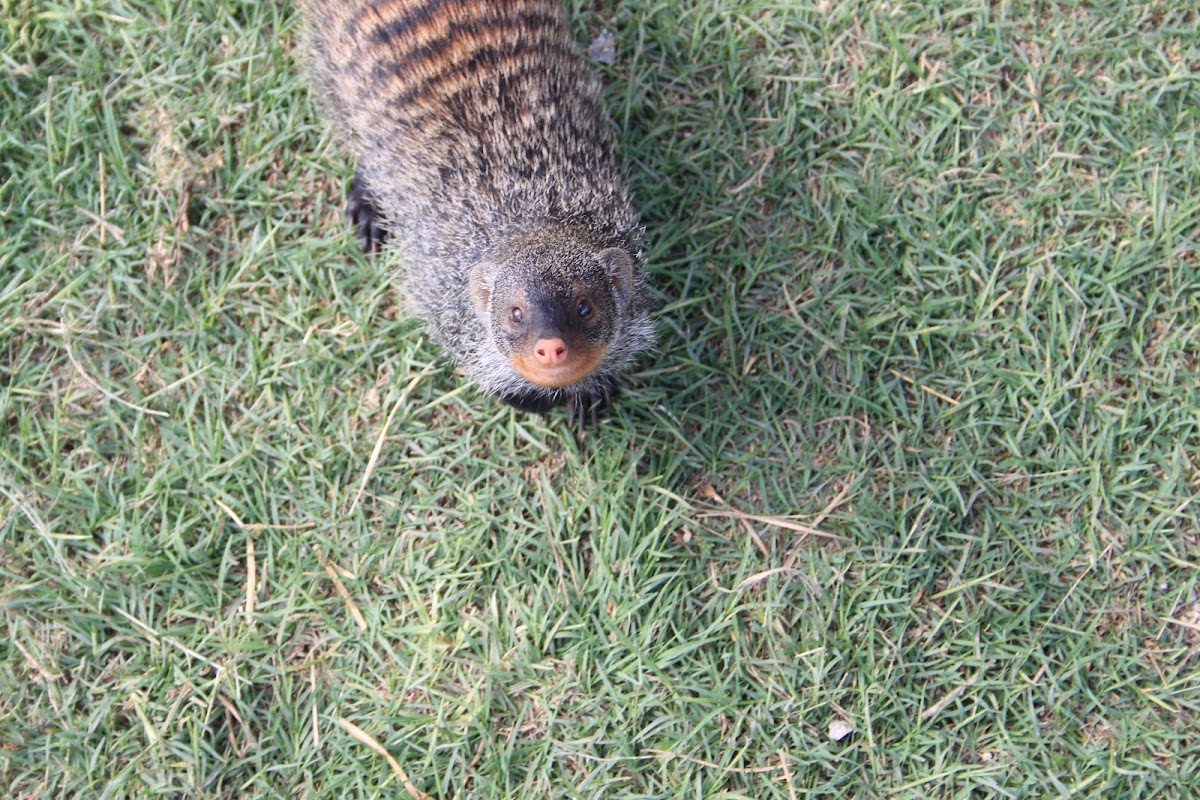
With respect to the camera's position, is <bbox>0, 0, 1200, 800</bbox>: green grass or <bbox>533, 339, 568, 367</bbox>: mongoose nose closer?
<bbox>533, 339, 568, 367</bbox>: mongoose nose

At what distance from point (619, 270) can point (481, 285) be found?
1.38ft

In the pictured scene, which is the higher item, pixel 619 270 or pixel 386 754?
pixel 619 270

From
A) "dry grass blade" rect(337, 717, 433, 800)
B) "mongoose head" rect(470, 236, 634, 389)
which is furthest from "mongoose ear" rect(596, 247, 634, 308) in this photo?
"dry grass blade" rect(337, 717, 433, 800)

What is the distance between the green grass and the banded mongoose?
0.99ft

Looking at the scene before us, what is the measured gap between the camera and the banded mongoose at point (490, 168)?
2746mm

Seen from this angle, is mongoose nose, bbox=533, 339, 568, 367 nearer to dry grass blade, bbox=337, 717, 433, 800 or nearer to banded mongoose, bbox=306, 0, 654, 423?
banded mongoose, bbox=306, 0, 654, 423

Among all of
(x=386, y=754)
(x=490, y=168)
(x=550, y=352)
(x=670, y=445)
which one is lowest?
(x=386, y=754)

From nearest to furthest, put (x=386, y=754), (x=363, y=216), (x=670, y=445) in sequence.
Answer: (x=386, y=754), (x=670, y=445), (x=363, y=216)

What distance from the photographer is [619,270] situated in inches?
109

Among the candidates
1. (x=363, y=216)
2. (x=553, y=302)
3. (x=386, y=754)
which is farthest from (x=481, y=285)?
(x=386, y=754)

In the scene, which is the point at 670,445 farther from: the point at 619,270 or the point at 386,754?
the point at 386,754

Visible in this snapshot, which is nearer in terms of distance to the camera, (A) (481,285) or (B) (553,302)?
(B) (553,302)

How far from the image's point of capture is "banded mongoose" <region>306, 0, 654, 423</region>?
9.01ft

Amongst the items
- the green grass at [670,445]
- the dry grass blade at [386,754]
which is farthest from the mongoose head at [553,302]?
the dry grass blade at [386,754]
